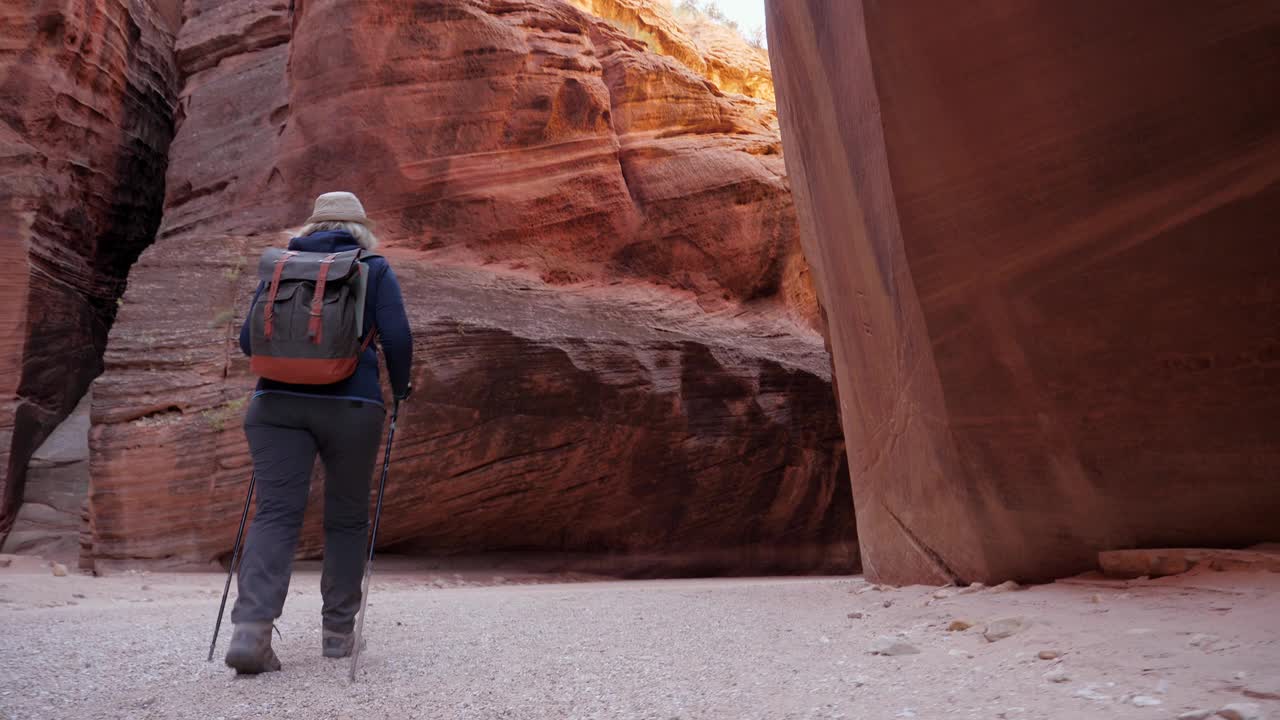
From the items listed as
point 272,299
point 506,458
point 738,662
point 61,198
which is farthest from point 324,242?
point 61,198

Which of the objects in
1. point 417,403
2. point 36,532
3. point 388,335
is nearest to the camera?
point 388,335

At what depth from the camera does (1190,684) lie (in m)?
1.89

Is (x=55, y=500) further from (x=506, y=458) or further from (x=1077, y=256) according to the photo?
(x=1077, y=256)

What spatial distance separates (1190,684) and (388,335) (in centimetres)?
265

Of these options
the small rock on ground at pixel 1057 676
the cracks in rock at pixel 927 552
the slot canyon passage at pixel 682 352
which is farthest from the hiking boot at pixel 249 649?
the cracks in rock at pixel 927 552

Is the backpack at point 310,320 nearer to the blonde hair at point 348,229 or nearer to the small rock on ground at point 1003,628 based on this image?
the blonde hair at point 348,229

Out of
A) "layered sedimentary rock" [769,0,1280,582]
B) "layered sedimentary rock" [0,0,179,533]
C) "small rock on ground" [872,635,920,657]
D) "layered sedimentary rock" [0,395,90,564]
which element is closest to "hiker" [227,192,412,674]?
"small rock on ground" [872,635,920,657]

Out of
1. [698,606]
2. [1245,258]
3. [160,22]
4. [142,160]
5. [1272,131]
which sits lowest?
[698,606]

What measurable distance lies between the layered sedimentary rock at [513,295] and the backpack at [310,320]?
5.96 metres

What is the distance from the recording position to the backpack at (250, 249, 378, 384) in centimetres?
295

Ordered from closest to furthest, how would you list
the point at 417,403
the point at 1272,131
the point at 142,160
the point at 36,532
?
the point at 1272,131 < the point at 417,403 < the point at 36,532 < the point at 142,160

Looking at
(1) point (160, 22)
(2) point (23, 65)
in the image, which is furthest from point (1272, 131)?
(1) point (160, 22)

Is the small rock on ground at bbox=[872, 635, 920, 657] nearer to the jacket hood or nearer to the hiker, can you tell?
the hiker

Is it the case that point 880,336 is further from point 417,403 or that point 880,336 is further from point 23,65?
point 23,65
